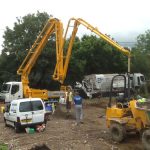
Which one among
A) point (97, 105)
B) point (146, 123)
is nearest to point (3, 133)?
point (146, 123)

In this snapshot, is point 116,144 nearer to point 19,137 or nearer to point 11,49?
point 19,137

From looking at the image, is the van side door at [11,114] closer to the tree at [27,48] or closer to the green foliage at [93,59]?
the tree at [27,48]

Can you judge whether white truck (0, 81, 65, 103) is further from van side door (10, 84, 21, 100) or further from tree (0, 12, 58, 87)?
tree (0, 12, 58, 87)

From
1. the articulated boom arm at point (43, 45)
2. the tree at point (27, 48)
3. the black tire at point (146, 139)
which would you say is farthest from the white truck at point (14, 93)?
the black tire at point (146, 139)

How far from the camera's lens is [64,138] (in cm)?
1825

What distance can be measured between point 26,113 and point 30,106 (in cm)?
47

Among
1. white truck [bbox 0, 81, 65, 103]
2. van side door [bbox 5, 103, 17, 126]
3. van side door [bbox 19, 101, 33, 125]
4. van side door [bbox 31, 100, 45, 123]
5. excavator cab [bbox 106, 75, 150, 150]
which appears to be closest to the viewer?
excavator cab [bbox 106, 75, 150, 150]

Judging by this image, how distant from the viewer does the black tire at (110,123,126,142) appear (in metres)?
17.6

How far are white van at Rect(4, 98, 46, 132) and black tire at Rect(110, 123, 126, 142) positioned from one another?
4.67m

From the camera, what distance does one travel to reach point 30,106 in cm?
2123

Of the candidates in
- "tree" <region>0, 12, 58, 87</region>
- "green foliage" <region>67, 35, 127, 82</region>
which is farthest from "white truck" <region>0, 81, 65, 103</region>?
"green foliage" <region>67, 35, 127, 82</region>

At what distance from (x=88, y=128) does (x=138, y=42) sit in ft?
148

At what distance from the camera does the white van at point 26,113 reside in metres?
20.9

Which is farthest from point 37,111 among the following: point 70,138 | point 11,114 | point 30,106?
point 70,138
